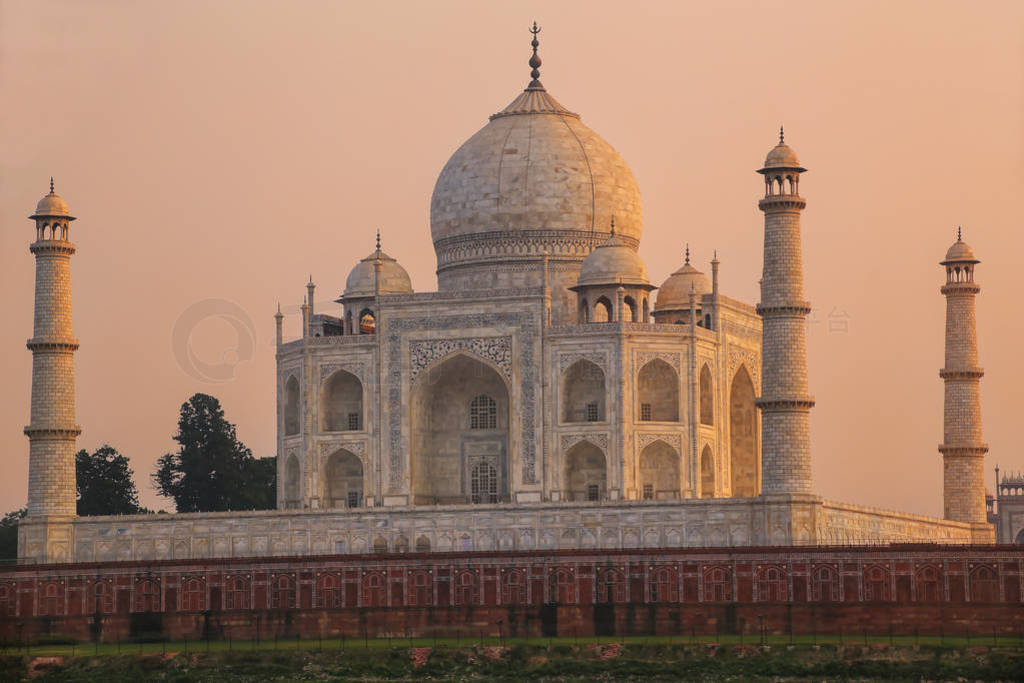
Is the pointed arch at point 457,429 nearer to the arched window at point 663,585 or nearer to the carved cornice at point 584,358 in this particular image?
the carved cornice at point 584,358

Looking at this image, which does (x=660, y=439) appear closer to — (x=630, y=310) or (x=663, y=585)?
(x=630, y=310)

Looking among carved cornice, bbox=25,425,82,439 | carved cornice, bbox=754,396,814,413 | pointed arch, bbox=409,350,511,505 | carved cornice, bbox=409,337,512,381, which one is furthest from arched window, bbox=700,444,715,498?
carved cornice, bbox=25,425,82,439

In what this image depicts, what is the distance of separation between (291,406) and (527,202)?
7.22m

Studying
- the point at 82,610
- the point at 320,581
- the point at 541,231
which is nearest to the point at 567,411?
the point at 541,231

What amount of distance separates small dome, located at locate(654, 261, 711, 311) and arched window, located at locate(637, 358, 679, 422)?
235cm

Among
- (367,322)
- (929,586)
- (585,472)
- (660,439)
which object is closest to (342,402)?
(367,322)

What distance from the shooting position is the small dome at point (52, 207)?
4669cm

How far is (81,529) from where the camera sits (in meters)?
45.4

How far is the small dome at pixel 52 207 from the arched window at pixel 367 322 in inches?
285

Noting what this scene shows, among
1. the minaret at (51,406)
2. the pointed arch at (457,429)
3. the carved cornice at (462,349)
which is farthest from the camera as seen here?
the pointed arch at (457,429)

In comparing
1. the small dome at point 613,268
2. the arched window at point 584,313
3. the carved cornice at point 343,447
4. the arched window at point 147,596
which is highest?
the small dome at point 613,268

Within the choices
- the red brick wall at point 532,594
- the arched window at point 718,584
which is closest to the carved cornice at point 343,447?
the red brick wall at point 532,594

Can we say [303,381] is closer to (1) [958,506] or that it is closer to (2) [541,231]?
(2) [541,231]

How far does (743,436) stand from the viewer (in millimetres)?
50500
